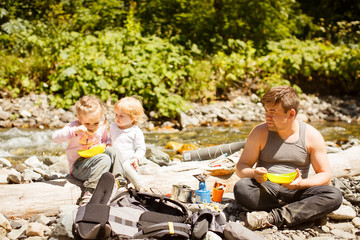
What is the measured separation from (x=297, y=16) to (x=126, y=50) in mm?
7876

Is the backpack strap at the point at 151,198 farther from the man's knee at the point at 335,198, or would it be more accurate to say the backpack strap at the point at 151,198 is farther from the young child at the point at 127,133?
the man's knee at the point at 335,198

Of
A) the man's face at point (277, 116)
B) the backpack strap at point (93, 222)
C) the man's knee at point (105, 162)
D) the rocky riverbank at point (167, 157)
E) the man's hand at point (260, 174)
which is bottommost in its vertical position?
the rocky riverbank at point (167, 157)

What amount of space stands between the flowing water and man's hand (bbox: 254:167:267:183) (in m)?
3.20

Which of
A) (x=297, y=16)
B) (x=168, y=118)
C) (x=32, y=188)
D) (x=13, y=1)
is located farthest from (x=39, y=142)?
(x=297, y=16)

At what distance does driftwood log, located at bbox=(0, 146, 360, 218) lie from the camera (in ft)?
10.6

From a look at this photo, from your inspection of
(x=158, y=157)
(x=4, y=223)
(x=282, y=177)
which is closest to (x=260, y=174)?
(x=282, y=177)

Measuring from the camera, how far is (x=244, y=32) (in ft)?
42.8

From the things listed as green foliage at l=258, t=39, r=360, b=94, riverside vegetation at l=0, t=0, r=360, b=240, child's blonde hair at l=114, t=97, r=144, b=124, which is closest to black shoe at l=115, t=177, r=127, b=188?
child's blonde hair at l=114, t=97, r=144, b=124

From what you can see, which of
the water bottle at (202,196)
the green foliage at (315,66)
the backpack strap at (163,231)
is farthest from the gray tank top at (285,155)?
the green foliage at (315,66)

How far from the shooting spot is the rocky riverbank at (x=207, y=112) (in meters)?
8.20

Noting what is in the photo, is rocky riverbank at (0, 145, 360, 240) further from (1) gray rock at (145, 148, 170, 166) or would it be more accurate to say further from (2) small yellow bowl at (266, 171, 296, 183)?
(1) gray rock at (145, 148, 170, 166)

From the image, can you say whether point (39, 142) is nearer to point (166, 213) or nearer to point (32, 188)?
point (32, 188)

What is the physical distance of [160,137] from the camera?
7.58m

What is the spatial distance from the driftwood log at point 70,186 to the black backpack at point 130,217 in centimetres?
49
